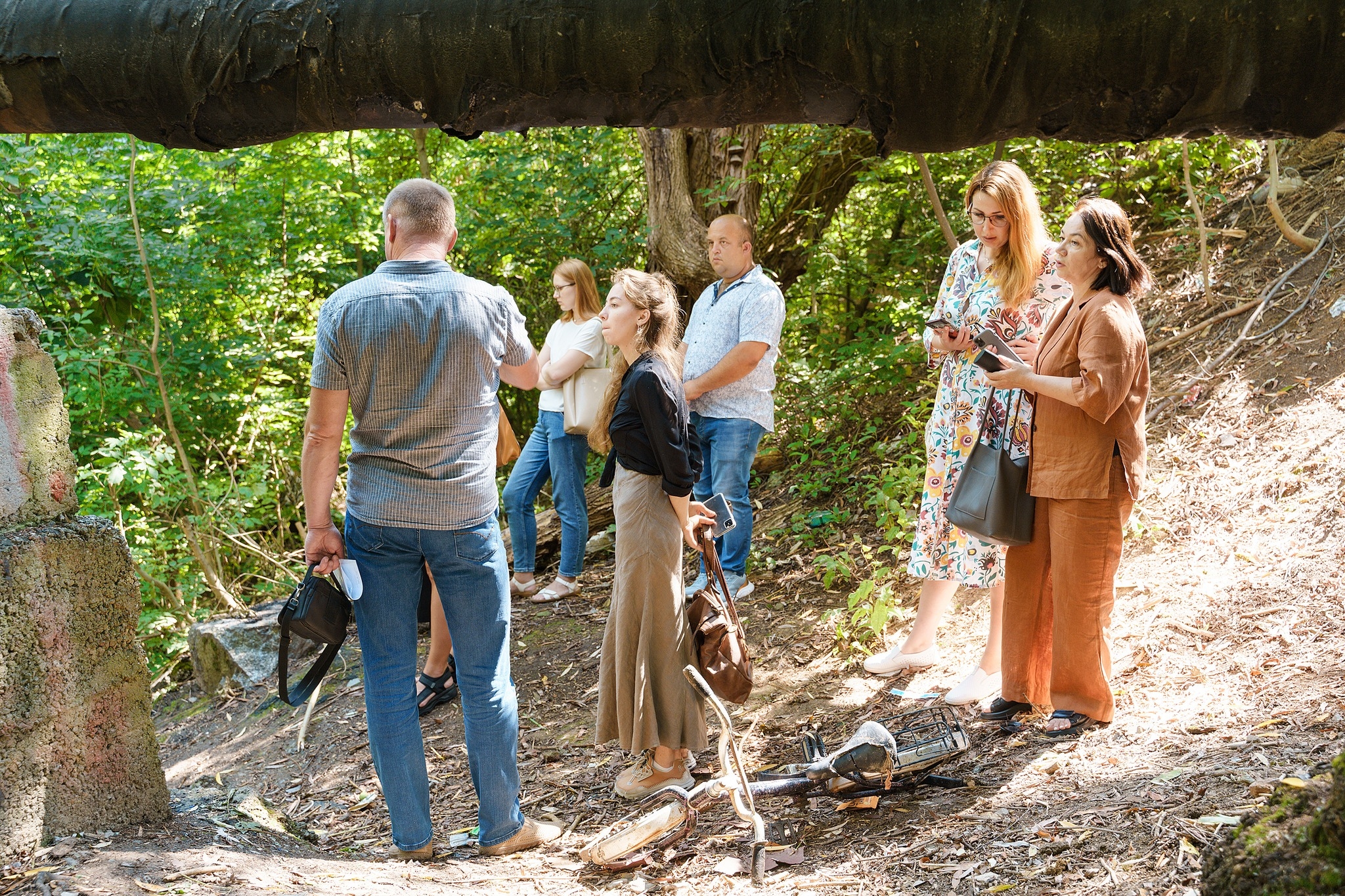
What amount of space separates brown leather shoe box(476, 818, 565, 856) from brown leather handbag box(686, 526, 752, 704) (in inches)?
32.3

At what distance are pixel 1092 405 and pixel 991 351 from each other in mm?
478

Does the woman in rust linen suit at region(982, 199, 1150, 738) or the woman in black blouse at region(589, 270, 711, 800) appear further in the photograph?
the woman in black blouse at region(589, 270, 711, 800)

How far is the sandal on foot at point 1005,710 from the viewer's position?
398 centimetres

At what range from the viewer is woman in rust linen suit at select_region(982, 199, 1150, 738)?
11.6 feet

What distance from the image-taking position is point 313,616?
3.34 m

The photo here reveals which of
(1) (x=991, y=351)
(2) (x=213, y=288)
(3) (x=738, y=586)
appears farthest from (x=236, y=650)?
(1) (x=991, y=351)

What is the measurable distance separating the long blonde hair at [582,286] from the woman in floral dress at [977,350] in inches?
94.0

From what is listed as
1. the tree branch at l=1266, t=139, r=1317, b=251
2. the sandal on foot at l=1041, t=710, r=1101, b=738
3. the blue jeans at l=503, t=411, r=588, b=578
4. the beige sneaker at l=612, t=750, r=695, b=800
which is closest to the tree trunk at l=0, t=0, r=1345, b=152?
the sandal on foot at l=1041, t=710, r=1101, b=738

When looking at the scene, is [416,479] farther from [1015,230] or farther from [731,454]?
[1015,230]

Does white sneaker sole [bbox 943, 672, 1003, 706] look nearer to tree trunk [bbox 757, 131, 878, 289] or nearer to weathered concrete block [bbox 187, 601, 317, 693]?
weathered concrete block [bbox 187, 601, 317, 693]

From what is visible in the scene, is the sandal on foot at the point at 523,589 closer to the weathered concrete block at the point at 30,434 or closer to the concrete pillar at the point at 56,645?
the concrete pillar at the point at 56,645

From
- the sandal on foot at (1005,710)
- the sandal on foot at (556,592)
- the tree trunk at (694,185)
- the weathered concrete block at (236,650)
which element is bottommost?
the weathered concrete block at (236,650)

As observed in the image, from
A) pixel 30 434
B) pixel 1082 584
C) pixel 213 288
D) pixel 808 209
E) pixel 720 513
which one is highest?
pixel 808 209

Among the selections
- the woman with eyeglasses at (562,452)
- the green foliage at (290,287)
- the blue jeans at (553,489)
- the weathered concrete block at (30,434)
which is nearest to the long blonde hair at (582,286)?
the woman with eyeglasses at (562,452)
